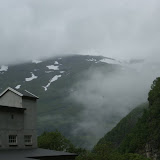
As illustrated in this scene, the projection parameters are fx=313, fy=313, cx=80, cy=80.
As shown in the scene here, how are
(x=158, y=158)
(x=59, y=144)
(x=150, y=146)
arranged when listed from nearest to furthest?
(x=59, y=144)
(x=158, y=158)
(x=150, y=146)

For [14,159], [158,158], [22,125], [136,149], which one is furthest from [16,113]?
[136,149]

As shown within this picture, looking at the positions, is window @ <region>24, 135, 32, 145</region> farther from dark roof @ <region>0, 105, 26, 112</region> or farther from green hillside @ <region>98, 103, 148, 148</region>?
green hillside @ <region>98, 103, 148, 148</region>

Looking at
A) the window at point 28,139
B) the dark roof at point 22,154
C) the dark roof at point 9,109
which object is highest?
the dark roof at point 9,109

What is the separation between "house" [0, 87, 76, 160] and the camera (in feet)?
124

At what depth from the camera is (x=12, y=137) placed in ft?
132

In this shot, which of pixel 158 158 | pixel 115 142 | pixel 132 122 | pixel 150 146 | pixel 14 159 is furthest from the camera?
pixel 132 122

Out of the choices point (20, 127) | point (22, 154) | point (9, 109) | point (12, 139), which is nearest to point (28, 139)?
point (20, 127)

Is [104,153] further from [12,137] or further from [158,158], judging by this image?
[158,158]

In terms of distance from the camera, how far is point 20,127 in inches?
1650

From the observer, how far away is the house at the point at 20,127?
3778 cm

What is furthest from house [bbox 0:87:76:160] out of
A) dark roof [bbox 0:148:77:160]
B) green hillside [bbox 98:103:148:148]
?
green hillside [bbox 98:103:148:148]

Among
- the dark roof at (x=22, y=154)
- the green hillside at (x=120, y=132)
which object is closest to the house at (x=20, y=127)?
the dark roof at (x=22, y=154)

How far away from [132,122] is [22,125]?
13711 centimetres

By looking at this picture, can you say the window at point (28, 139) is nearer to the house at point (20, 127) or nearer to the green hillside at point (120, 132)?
the house at point (20, 127)
